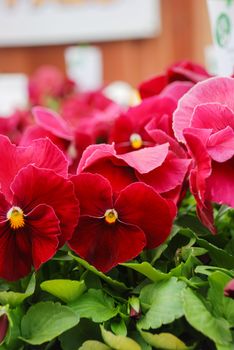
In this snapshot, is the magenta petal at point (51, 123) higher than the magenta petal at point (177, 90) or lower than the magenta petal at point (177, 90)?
lower

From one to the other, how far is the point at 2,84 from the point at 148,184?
7.22ft

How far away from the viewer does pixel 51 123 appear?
681 millimetres

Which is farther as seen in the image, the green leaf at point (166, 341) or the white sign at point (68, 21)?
the white sign at point (68, 21)

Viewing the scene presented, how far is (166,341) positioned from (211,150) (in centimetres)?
14

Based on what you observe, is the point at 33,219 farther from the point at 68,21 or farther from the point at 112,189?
the point at 68,21

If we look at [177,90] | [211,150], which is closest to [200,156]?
[211,150]

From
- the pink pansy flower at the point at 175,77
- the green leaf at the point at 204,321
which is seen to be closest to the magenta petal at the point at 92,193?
the green leaf at the point at 204,321

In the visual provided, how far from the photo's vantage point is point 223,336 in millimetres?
407

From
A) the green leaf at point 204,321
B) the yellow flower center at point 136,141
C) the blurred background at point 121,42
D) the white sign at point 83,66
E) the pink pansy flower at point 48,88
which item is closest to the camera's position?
the green leaf at point 204,321

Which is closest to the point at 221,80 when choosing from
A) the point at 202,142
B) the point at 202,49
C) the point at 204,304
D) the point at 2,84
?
the point at 202,142

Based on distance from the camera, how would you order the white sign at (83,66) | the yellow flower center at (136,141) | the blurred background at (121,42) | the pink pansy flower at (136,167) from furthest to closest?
the blurred background at (121,42)
the white sign at (83,66)
the yellow flower center at (136,141)
the pink pansy flower at (136,167)

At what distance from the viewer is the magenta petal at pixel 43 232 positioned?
457 mm

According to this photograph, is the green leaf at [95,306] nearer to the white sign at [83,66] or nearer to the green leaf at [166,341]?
the green leaf at [166,341]

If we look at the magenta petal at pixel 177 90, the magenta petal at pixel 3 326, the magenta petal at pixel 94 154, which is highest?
the magenta petal at pixel 177 90
